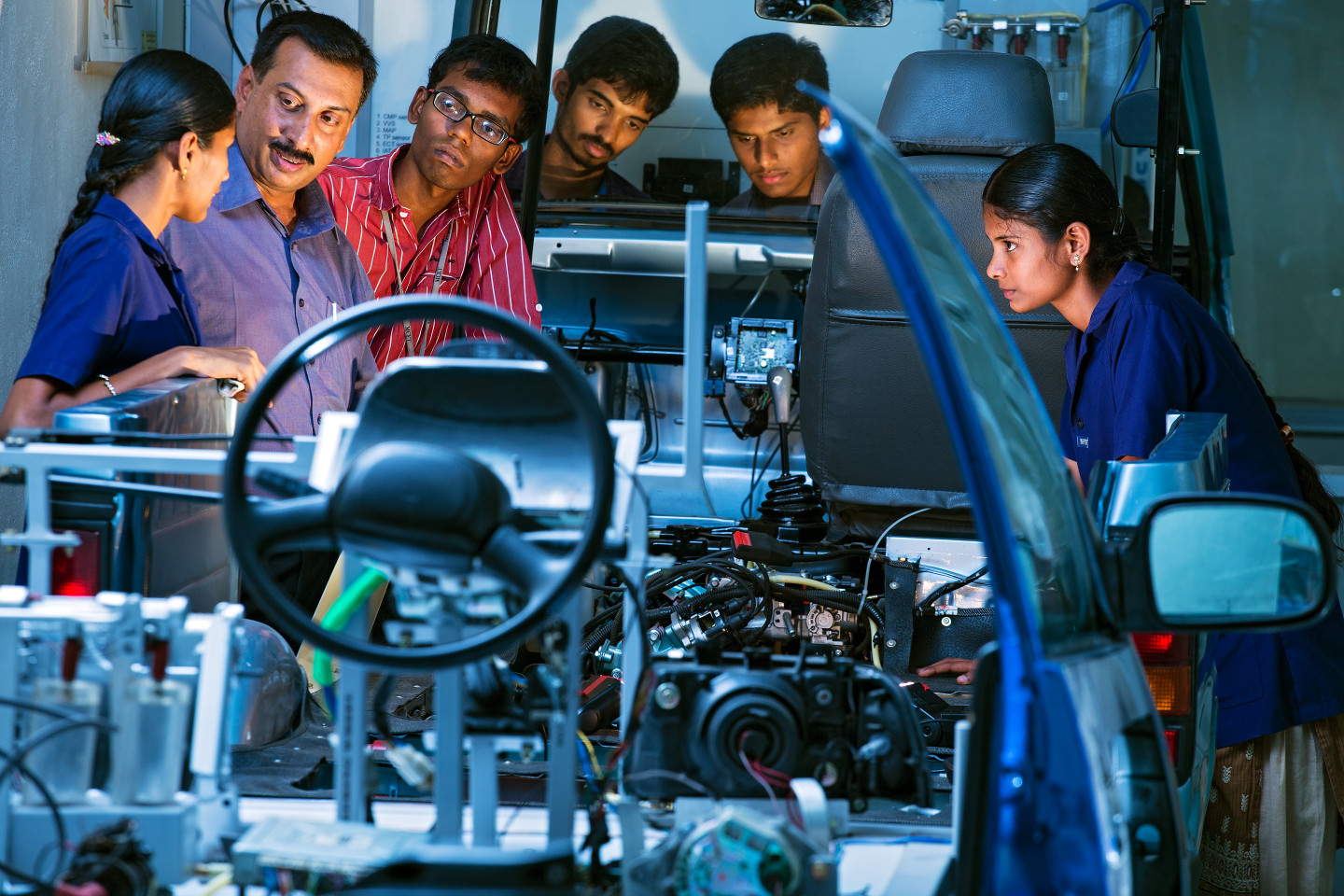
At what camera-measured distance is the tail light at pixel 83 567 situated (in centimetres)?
186

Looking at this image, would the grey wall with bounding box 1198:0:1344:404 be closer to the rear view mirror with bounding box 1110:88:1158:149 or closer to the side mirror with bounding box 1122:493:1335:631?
the rear view mirror with bounding box 1110:88:1158:149

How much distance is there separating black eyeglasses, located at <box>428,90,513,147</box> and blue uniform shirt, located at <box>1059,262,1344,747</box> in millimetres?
1911

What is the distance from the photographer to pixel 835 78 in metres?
4.23

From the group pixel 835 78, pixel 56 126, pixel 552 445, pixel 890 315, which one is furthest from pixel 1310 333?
pixel 552 445

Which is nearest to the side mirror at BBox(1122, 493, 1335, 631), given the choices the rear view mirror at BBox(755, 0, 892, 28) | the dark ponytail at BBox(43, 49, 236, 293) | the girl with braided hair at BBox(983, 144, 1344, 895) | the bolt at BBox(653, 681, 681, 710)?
the bolt at BBox(653, 681, 681, 710)

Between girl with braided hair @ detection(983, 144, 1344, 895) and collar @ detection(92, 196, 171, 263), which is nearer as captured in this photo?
girl with braided hair @ detection(983, 144, 1344, 895)

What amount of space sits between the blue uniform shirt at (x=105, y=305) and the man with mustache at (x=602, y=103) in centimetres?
171

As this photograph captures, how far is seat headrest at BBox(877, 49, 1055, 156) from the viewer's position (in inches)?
128

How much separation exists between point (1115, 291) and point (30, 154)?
3434mm

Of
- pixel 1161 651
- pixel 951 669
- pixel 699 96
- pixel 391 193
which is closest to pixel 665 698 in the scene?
pixel 1161 651

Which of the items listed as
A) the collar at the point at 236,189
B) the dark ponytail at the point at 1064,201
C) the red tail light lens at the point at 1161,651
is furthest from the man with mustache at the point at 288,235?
the red tail light lens at the point at 1161,651

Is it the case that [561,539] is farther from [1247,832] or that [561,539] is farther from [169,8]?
[169,8]

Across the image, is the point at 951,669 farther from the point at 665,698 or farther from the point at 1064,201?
the point at 665,698

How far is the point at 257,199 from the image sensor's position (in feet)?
10.4
